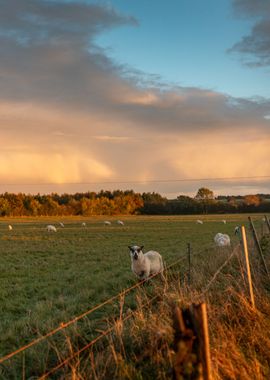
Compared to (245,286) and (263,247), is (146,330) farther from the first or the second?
(263,247)

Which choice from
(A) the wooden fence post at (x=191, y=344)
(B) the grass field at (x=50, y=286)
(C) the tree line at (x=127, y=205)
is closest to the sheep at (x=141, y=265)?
(B) the grass field at (x=50, y=286)

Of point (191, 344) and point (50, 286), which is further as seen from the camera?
point (50, 286)

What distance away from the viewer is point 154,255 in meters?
15.8

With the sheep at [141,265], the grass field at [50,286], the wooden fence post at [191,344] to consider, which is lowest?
the grass field at [50,286]

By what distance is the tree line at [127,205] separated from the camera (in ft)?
389

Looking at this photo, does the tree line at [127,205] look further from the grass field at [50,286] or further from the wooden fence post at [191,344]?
the wooden fence post at [191,344]

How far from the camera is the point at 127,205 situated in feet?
427

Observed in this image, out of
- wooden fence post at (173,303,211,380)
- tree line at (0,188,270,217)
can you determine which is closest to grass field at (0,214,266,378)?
wooden fence post at (173,303,211,380)

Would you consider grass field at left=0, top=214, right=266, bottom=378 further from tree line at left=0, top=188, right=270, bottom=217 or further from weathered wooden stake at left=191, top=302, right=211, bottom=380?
tree line at left=0, top=188, right=270, bottom=217

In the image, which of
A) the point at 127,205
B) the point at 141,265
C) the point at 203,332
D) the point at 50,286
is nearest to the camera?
the point at 203,332

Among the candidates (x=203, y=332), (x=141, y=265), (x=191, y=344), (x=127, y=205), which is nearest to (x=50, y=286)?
(x=141, y=265)

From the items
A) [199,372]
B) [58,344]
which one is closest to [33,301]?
[58,344]

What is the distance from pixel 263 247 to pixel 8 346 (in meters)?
7.97

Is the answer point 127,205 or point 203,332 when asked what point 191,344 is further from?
point 127,205
